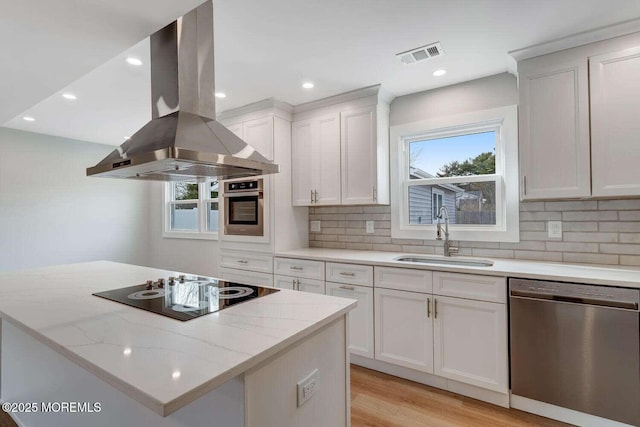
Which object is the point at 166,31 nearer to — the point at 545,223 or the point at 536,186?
the point at 536,186

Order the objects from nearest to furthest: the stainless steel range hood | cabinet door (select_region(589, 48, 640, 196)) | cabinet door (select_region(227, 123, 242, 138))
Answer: the stainless steel range hood, cabinet door (select_region(589, 48, 640, 196)), cabinet door (select_region(227, 123, 242, 138))

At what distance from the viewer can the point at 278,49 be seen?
2.24 meters

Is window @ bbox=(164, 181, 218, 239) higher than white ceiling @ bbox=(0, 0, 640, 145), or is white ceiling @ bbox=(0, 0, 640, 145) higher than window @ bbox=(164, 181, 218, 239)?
white ceiling @ bbox=(0, 0, 640, 145)

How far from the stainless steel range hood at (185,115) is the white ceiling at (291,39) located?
16cm

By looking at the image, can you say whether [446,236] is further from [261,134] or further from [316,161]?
[261,134]

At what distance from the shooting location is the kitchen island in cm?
87

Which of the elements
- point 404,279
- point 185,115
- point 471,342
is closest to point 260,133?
point 185,115

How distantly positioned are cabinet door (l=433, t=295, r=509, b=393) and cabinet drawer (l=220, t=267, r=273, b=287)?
1622 millimetres

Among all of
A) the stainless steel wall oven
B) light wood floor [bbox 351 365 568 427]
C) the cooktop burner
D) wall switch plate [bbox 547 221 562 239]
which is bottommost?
light wood floor [bbox 351 365 568 427]

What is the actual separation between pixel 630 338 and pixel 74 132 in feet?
19.2

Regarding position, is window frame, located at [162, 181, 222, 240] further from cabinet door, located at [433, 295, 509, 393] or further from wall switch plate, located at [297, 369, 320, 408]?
wall switch plate, located at [297, 369, 320, 408]

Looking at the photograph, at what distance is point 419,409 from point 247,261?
2073 millimetres

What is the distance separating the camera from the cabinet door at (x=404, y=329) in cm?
237

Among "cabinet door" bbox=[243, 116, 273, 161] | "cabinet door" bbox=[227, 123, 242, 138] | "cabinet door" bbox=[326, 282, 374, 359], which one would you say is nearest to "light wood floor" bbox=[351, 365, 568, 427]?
"cabinet door" bbox=[326, 282, 374, 359]
